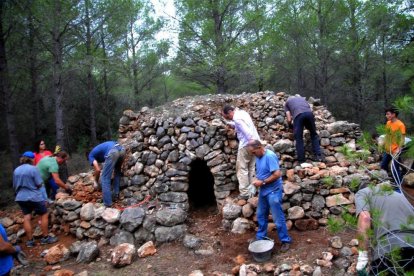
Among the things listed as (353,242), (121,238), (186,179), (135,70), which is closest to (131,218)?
(121,238)

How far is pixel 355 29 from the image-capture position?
14.1 meters

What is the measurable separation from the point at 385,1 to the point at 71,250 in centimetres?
1570

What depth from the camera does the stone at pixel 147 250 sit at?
4.97m

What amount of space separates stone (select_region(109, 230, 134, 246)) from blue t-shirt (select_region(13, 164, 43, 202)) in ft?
4.74

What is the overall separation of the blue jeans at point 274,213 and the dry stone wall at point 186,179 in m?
0.61

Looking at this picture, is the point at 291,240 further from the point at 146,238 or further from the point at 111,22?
the point at 111,22

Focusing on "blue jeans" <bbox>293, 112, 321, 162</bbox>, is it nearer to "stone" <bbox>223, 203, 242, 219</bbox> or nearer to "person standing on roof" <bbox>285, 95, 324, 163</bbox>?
"person standing on roof" <bbox>285, 95, 324, 163</bbox>

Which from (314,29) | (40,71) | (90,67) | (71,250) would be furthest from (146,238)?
(314,29)

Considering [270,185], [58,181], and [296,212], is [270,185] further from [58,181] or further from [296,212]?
[58,181]

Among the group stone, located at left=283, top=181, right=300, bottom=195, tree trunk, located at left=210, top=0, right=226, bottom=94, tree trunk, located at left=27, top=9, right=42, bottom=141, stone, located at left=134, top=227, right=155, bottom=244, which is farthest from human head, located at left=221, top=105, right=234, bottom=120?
tree trunk, located at left=210, top=0, right=226, bottom=94

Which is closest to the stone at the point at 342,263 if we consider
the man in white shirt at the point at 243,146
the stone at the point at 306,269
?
the stone at the point at 306,269

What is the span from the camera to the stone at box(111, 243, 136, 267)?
4.72 metres

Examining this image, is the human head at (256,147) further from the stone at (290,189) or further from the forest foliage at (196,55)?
the forest foliage at (196,55)

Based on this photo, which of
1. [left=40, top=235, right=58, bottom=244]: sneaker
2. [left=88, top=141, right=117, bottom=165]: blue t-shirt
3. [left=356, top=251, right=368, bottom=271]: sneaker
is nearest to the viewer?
[left=356, top=251, right=368, bottom=271]: sneaker
